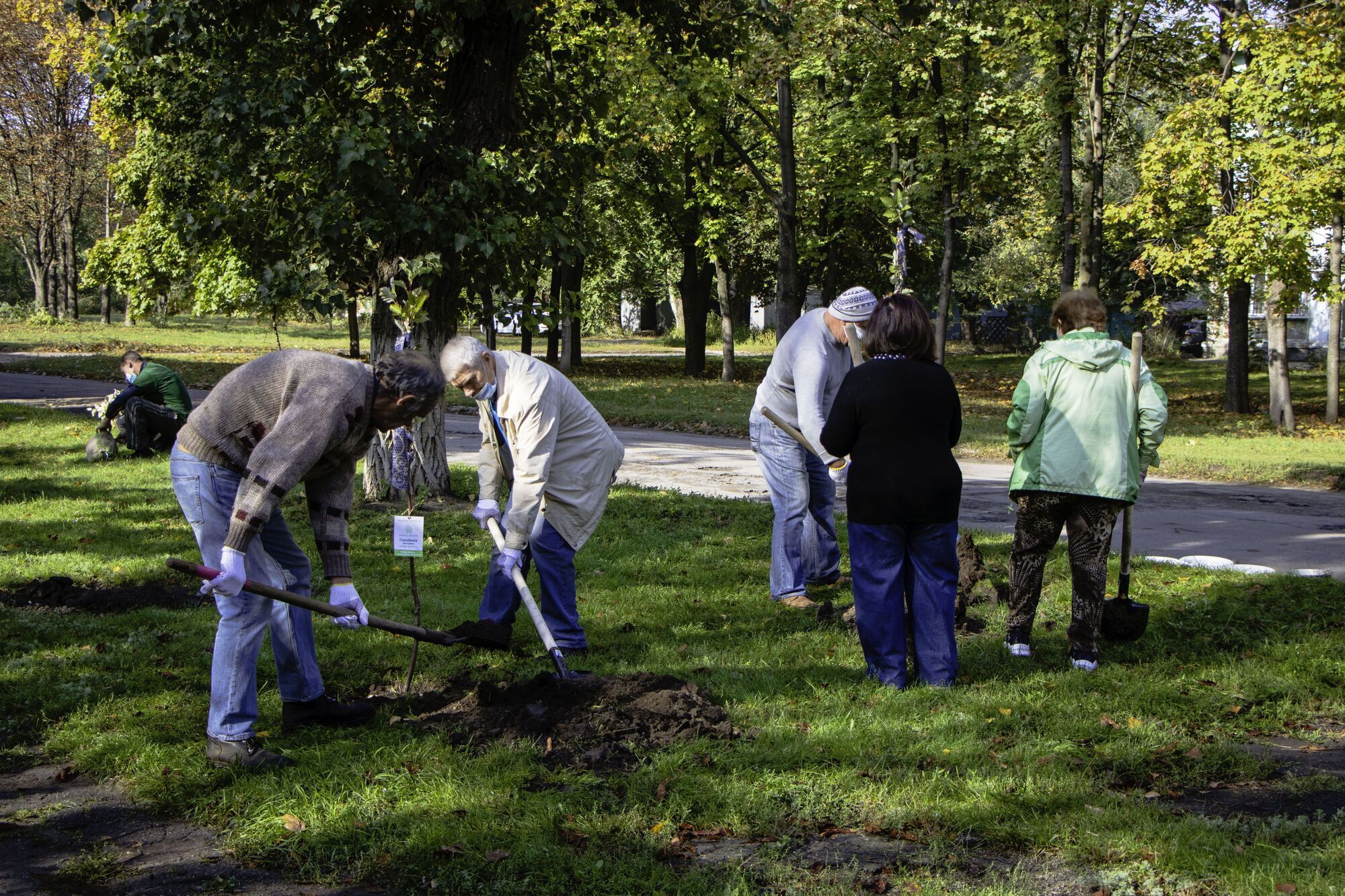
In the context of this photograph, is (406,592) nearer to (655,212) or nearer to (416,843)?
(416,843)

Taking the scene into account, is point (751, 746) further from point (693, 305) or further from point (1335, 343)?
point (693, 305)

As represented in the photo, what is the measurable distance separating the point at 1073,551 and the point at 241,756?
4.11 m

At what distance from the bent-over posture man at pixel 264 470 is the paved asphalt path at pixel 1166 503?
22.0ft

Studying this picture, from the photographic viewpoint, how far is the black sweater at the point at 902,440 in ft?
17.1

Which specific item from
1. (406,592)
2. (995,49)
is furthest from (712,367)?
(406,592)

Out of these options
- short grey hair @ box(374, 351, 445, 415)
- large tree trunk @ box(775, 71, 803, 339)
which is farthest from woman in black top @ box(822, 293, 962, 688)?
large tree trunk @ box(775, 71, 803, 339)

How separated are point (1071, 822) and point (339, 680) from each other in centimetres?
355

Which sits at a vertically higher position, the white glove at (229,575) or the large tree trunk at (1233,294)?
the large tree trunk at (1233,294)

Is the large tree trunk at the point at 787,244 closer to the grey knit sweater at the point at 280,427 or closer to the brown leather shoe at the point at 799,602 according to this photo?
the brown leather shoe at the point at 799,602

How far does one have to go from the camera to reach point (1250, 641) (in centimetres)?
627

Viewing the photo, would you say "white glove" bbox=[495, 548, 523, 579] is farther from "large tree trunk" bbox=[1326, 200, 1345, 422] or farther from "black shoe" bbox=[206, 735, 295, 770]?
"large tree trunk" bbox=[1326, 200, 1345, 422]

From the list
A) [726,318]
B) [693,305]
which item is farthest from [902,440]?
[693,305]

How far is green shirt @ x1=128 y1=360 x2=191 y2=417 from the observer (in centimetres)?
1314

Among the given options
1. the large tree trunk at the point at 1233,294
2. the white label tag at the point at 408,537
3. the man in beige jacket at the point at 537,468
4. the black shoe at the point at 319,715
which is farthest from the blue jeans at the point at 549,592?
the large tree trunk at the point at 1233,294
